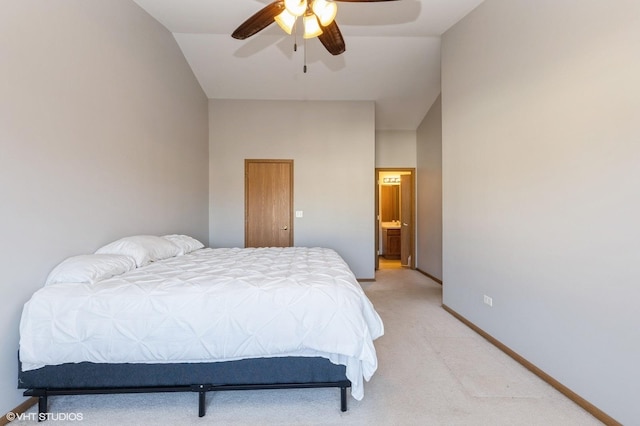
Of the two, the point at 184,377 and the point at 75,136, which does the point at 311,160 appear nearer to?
the point at 75,136

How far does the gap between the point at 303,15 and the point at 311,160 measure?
2873 millimetres

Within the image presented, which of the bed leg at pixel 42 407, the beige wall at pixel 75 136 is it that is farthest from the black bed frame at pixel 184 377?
the beige wall at pixel 75 136

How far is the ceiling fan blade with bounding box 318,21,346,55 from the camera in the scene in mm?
2410

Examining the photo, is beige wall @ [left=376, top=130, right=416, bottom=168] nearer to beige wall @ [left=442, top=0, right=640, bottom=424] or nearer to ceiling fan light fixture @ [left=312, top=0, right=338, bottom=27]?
beige wall @ [left=442, top=0, right=640, bottom=424]

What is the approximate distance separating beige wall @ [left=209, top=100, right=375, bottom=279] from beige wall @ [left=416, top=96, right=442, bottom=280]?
1.18 metres

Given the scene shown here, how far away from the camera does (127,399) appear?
6.59ft

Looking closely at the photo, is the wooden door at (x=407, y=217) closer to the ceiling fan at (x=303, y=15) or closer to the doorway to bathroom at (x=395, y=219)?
the doorway to bathroom at (x=395, y=219)

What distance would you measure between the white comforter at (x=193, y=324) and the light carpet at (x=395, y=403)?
303mm

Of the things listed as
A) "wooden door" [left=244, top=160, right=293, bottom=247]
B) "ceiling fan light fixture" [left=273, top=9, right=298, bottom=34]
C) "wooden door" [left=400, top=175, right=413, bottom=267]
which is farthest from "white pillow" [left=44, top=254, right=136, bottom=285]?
"wooden door" [left=400, top=175, right=413, bottom=267]

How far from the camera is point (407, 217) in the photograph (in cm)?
654

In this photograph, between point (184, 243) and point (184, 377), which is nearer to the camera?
point (184, 377)

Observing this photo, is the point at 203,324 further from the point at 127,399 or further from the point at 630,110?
the point at 630,110

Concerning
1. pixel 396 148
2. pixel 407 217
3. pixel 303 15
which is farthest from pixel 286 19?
pixel 407 217

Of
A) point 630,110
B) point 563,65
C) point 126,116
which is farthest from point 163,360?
point 563,65
